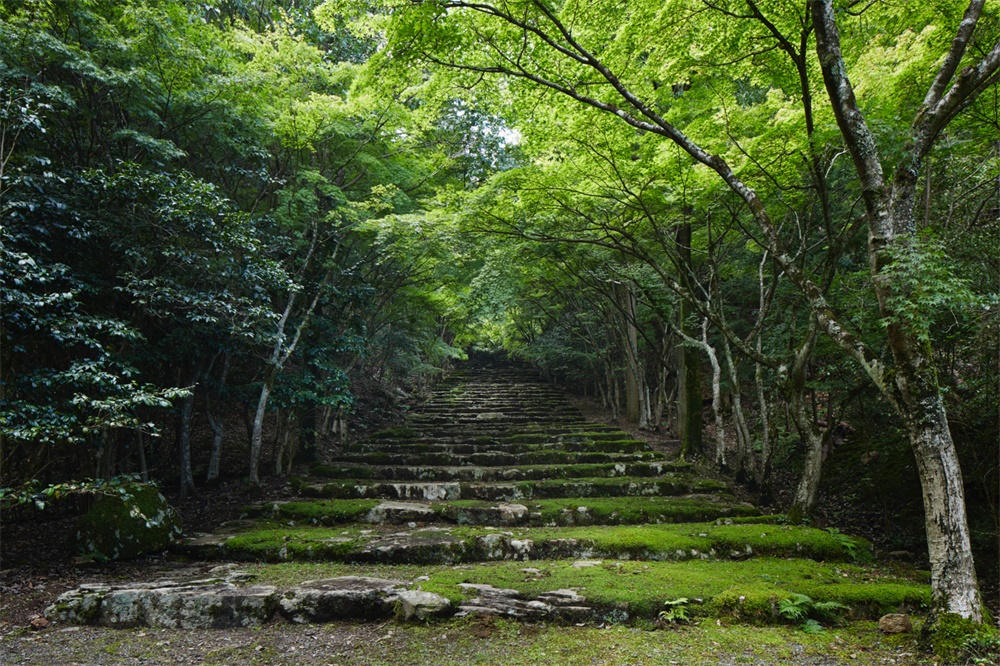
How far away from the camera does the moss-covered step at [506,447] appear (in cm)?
948

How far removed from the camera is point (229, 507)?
7.11 meters

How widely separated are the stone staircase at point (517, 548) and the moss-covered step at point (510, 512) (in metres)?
0.02

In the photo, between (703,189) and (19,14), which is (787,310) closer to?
(703,189)

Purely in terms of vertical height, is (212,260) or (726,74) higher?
(726,74)

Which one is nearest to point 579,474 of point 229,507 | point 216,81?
point 229,507

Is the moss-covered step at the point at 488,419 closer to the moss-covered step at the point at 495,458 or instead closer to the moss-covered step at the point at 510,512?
the moss-covered step at the point at 495,458

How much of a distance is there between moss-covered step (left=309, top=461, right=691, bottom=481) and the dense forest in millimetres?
935

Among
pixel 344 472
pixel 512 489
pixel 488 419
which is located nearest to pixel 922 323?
pixel 512 489

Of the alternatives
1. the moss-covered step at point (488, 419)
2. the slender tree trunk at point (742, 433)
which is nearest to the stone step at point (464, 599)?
the slender tree trunk at point (742, 433)

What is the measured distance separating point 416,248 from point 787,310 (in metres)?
6.78

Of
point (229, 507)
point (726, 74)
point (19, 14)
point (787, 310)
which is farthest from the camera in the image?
point (787, 310)

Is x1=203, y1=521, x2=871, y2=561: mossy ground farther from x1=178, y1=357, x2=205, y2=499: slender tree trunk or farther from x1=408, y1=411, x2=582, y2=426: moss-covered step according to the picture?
x1=408, y1=411, x2=582, y2=426: moss-covered step

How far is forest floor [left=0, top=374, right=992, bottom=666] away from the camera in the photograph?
3324mm

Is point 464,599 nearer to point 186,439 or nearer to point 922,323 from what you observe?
point 922,323
